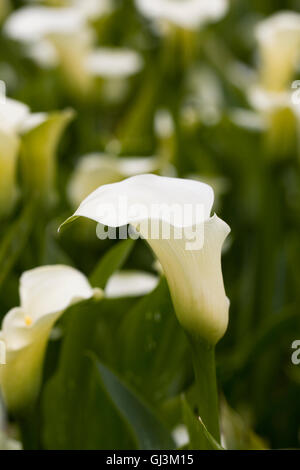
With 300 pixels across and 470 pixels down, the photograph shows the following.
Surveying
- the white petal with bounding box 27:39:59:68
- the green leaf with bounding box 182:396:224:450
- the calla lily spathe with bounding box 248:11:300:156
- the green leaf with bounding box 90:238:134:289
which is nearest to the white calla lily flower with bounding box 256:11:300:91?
the calla lily spathe with bounding box 248:11:300:156

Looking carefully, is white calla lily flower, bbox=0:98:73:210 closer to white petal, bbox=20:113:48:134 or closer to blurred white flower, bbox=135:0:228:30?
white petal, bbox=20:113:48:134

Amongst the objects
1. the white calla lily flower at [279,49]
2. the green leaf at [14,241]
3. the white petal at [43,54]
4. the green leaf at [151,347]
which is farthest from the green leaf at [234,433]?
the white petal at [43,54]

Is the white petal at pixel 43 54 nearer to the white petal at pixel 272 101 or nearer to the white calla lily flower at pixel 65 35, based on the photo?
the white calla lily flower at pixel 65 35

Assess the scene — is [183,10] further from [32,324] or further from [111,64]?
[32,324]

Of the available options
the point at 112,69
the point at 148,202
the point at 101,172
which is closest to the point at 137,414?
the point at 148,202

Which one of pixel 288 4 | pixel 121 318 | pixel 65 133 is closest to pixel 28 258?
pixel 121 318
